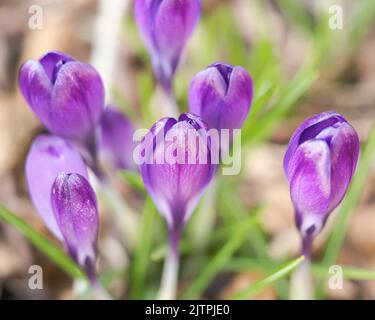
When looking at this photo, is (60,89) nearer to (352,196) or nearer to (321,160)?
(321,160)

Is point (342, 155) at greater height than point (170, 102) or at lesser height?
lesser

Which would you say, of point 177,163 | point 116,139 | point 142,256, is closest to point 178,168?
point 177,163

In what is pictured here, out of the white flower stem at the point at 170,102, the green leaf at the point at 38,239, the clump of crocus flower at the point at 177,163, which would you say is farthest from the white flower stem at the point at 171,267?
the white flower stem at the point at 170,102

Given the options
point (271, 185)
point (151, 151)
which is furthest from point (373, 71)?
point (151, 151)

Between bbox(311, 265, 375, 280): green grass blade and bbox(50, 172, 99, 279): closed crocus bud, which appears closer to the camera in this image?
bbox(50, 172, 99, 279): closed crocus bud

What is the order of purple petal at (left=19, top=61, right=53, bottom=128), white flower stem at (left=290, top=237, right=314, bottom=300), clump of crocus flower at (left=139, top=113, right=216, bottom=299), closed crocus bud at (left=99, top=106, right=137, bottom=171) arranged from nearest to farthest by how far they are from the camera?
clump of crocus flower at (left=139, top=113, right=216, bottom=299)
purple petal at (left=19, top=61, right=53, bottom=128)
white flower stem at (left=290, top=237, right=314, bottom=300)
closed crocus bud at (left=99, top=106, right=137, bottom=171)

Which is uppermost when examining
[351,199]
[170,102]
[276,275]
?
[170,102]

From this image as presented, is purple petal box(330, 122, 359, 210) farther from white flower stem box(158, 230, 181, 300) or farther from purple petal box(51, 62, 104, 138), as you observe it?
purple petal box(51, 62, 104, 138)

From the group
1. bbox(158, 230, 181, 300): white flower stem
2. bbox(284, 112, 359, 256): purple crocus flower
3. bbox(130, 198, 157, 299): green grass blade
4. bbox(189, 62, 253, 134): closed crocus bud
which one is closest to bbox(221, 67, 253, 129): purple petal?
bbox(189, 62, 253, 134): closed crocus bud
